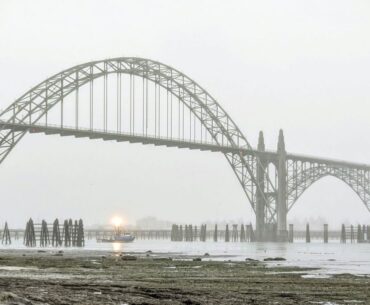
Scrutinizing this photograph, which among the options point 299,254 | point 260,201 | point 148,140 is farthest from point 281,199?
point 299,254

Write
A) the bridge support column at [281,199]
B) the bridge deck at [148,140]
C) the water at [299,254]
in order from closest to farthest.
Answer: the water at [299,254]
the bridge deck at [148,140]
the bridge support column at [281,199]

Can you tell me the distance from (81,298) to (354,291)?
722 cm

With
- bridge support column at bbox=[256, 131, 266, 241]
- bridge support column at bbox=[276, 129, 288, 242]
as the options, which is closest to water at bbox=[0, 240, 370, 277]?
bridge support column at bbox=[276, 129, 288, 242]

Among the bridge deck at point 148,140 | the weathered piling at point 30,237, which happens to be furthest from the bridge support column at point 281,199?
the weathered piling at point 30,237

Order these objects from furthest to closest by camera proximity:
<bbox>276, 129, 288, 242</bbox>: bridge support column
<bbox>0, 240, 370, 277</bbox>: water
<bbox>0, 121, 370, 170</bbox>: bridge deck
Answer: <bbox>276, 129, 288, 242</bbox>: bridge support column → <bbox>0, 121, 370, 170</bbox>: bridge deck → <bbox>0, 240, 370, 277</bbox>: water

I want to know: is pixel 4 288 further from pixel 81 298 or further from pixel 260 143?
pixel 260 143

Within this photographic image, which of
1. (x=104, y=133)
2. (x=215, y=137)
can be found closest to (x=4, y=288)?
(x=104, y=133)

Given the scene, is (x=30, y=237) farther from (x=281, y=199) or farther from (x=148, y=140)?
(x=281, y=199)

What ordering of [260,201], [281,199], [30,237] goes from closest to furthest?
[30,237] → [281,199] → [260,201]

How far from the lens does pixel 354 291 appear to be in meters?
18.5

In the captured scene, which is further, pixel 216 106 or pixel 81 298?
pixel 216 106

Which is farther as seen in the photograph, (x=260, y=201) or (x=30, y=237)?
(x=260, y=201)

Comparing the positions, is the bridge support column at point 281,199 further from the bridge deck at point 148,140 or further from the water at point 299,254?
the water at point 299,254

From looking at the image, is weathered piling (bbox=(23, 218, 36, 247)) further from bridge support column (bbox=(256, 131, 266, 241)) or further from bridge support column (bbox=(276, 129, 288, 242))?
bridge support column (bbox=(276, 129, 288, 242))
